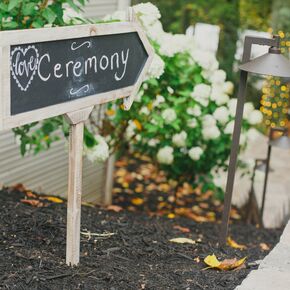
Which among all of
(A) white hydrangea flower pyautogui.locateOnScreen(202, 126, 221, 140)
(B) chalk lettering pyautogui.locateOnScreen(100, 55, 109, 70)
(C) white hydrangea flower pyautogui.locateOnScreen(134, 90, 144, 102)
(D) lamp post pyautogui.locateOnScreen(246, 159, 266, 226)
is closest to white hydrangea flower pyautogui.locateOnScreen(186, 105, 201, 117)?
(A) white hydrangea flower pyautogui.locateOnScreen(202, 126, 221, 140)

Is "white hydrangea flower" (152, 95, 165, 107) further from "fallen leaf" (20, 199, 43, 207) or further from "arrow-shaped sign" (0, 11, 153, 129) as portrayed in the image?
"arrow-shaped sign" (0, 11, 153, 129)

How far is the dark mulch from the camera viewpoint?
9.98ft

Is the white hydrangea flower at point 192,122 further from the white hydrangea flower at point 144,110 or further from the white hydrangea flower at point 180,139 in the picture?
the white hydrangea flower at point 144,110

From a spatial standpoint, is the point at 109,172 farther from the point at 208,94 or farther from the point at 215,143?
the point at 208,94

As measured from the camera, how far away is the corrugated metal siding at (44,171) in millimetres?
5582

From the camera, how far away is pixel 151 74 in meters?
4.38

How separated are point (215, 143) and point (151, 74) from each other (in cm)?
191

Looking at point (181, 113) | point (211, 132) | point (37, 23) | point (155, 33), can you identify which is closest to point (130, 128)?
point (181, 113)

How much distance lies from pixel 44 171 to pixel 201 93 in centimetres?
185

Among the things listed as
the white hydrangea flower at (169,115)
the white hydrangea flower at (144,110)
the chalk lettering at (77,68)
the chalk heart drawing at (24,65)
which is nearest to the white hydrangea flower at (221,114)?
the white hydrangea flower at (169,115)

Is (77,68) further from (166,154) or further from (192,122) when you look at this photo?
(166,154)

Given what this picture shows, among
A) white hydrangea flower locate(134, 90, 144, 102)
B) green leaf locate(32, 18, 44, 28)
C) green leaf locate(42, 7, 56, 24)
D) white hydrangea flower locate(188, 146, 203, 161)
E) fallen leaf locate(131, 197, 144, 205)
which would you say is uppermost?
green leaf locate(42, 7, 56, 24)

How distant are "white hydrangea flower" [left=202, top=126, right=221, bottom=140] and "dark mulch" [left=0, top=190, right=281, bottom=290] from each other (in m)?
1.56

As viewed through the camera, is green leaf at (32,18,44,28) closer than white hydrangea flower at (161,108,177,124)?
Yes
